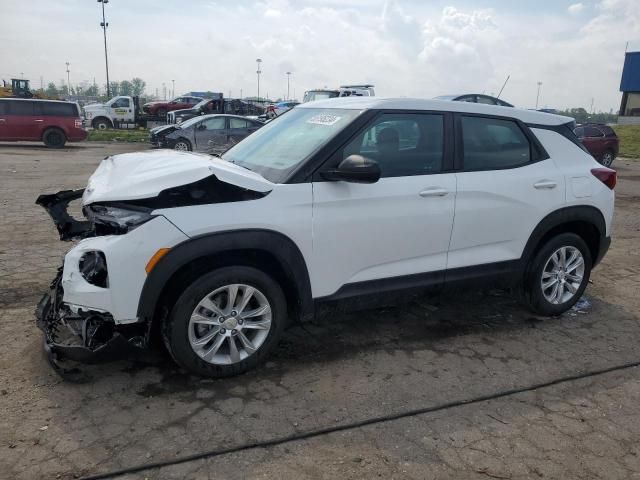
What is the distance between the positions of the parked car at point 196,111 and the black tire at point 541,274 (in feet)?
73.8

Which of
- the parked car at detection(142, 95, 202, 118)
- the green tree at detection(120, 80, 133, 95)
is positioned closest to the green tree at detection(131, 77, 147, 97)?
the green tree at detection(120, 80, 133, 95)

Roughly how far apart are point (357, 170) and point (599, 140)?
16.6 metres

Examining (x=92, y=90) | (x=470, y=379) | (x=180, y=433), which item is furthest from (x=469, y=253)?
(x=92, y=90)

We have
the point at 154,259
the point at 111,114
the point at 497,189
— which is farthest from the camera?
the point at 111,114

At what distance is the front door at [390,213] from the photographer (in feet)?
11.5

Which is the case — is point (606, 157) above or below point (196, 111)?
below

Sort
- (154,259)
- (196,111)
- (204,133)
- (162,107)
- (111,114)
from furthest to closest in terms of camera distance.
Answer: (162,107), (111,114), (196,111), (204,133), (154,259)

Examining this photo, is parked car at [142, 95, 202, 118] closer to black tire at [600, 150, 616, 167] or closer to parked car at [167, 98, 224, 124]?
parked car at [167, 98, 224, 124]

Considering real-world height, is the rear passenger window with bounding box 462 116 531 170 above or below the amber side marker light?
above

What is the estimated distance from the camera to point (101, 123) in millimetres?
29438

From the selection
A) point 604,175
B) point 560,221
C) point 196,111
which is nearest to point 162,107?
point 196,111

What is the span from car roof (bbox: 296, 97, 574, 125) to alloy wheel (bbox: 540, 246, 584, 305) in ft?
3.70

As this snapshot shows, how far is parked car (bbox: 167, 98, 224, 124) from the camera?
24.9 meters

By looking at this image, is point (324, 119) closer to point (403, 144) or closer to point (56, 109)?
point (403, 144)
